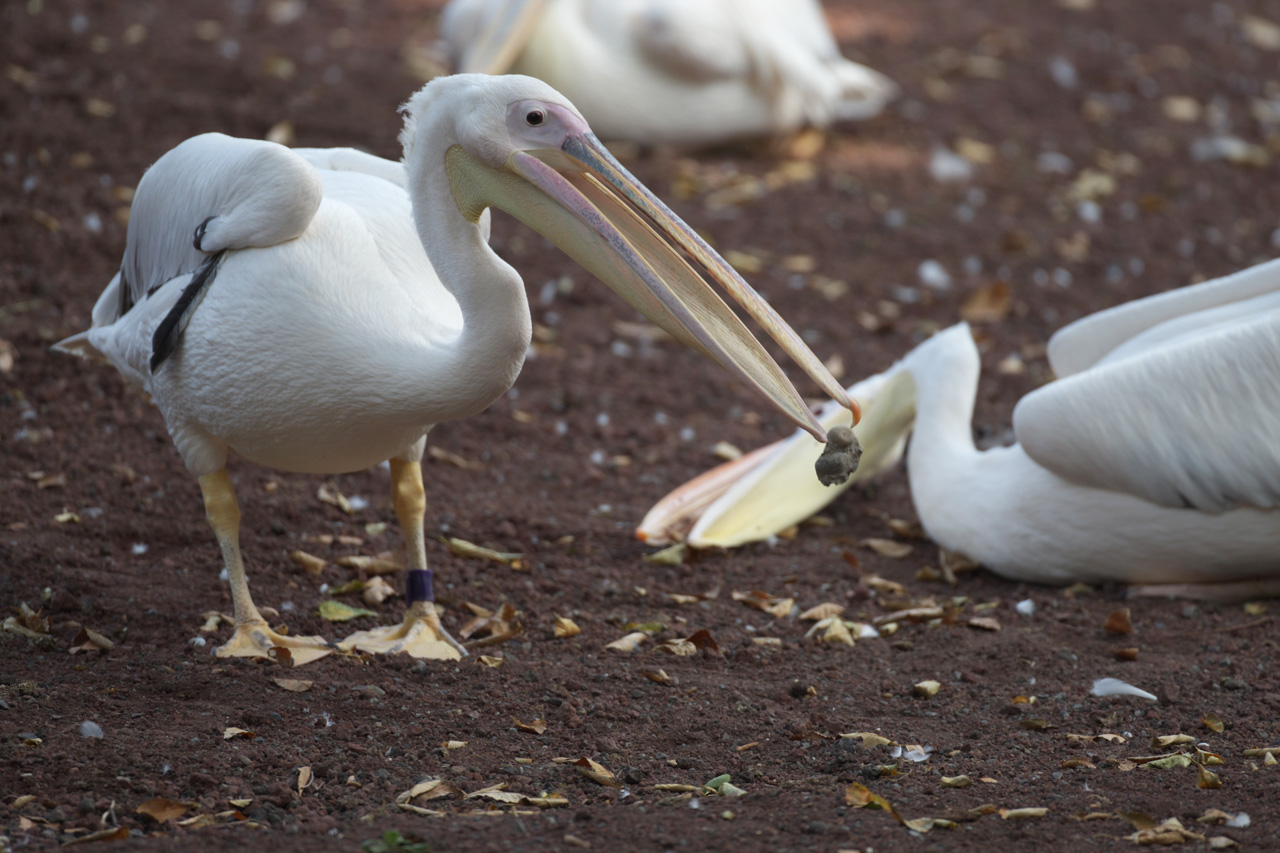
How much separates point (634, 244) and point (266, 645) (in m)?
1.31

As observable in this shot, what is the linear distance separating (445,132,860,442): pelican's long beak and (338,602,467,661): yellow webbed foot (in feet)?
3.43

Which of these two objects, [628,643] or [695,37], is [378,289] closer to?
[628,643]

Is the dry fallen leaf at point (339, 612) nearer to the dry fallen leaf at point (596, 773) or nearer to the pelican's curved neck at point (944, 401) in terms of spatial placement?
the dry fallen leaf at point (596, 773)

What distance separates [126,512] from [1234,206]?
5.38 metres

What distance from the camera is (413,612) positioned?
10.6 ft

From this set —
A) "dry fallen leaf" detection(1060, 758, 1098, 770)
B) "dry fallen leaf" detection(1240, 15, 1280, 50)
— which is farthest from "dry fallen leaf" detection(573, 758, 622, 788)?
"dry fallen leaf" detection(1240, 15, 1280, 50)

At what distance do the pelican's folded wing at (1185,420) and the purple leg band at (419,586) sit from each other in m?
1.67

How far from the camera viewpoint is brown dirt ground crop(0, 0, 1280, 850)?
246cm

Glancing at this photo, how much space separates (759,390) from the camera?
254 cm

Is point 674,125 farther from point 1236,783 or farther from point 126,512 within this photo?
point 1236,783

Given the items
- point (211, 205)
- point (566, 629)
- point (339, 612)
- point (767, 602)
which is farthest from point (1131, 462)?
point (211, 205)

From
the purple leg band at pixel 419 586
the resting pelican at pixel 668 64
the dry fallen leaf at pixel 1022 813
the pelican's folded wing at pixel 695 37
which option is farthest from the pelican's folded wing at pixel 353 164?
the pelican's folded wing at pixel 695 37

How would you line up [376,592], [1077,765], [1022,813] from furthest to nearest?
[376,592] → [1077,765] → [1022,813]

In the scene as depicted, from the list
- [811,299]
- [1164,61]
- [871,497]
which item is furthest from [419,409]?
[1164,61]
